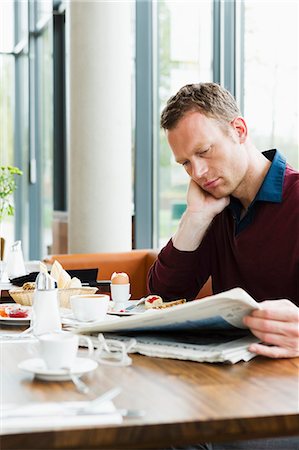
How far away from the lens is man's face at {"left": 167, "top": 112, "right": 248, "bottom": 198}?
2.16 metres

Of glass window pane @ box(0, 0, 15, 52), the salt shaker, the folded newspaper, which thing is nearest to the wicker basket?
the salt shaker

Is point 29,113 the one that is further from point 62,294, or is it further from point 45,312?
point 45,312

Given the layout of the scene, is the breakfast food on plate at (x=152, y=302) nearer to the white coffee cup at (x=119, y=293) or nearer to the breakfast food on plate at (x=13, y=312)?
the white coffee cup at (x=119, y=293)

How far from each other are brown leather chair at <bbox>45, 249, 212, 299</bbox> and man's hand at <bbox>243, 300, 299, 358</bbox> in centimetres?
312

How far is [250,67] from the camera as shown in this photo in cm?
474

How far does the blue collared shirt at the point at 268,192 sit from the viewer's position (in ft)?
7.15

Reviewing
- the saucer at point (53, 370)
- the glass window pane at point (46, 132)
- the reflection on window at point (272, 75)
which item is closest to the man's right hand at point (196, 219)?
the saucer at point (53, 370)

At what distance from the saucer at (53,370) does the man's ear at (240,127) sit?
0.99m

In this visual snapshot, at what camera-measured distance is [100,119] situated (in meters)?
5.20

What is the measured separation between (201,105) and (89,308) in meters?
0.64

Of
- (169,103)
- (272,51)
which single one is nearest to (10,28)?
(272,51)

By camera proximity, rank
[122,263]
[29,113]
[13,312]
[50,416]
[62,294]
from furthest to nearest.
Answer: [29,113], [122,263], [62,294], [13,312], [50,416]

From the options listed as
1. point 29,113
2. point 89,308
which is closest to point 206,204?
point 89,308

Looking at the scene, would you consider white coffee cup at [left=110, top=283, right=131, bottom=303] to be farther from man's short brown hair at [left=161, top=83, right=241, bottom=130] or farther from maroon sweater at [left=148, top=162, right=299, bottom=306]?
man's short brown hair at [left=161, top=83, right=241, bottom=130]
